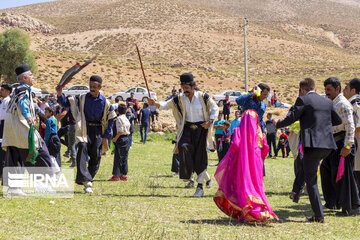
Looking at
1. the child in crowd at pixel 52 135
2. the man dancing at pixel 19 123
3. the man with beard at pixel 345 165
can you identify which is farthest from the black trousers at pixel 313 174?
the child in crowd at pixel 52 135

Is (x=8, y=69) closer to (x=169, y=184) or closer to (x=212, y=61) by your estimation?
(x=212, y=61)

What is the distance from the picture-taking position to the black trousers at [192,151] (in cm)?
872

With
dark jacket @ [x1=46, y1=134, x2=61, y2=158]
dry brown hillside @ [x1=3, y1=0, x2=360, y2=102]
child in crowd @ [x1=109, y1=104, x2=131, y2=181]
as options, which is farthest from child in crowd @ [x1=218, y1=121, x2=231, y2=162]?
dry brown hillside @ [x1=3, y1=0, x2=360, y2=102]

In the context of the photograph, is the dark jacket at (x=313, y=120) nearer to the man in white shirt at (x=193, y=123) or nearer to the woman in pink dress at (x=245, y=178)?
the woman in pink dress at (x=245, y=178)

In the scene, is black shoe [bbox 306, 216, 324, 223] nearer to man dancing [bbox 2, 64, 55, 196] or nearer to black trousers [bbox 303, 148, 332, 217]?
black trousers [bbox 303, 148, 332, 217]

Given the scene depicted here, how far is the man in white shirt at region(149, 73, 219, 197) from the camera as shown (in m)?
8.77

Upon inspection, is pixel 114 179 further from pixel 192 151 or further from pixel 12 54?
pixel 12 54

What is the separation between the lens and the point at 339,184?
736 cm

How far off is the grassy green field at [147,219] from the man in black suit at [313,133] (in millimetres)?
421

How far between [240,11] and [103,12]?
152 ft

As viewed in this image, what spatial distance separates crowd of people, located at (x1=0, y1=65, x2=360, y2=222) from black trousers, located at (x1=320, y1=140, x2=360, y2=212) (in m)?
0.01

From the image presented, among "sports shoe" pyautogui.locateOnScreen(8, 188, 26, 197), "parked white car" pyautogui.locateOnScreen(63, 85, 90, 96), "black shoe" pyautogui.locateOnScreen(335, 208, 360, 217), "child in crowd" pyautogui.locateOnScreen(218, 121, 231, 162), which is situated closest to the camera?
"black shoe" pyautogui.locateOnScreen(335, 208, 360, 217)

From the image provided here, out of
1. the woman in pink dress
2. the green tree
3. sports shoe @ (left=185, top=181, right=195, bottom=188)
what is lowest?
sports shoe @ (left=185, top=181, right=195, bottom=188)

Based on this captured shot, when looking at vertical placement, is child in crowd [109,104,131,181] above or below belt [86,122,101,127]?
below
